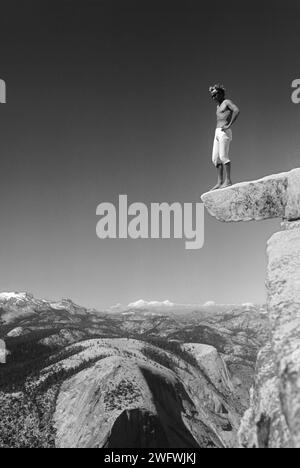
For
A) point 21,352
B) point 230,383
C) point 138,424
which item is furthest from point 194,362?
point 138,424

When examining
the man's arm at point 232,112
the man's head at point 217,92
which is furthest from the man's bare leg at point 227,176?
the man's head at point 217,92

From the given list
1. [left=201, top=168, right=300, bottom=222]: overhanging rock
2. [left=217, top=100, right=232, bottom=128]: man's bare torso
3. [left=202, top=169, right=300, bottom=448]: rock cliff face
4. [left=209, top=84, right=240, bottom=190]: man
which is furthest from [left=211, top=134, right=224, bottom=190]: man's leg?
[left=201, top=168, right=300, bottom=222]: overhanging rock

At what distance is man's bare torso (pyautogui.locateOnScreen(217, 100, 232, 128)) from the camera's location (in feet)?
40.1

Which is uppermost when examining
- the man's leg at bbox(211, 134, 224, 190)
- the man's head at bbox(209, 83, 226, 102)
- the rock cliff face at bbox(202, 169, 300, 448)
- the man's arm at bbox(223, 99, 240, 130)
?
the man's head at bbox(209, 83, 226, 102)

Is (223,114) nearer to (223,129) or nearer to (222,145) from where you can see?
(223,129)

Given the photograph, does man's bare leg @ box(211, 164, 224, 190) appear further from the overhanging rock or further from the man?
the overhanging rock

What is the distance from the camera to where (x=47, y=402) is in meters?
82.8

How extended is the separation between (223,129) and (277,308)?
7582 millimetres

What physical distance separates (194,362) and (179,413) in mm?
81782

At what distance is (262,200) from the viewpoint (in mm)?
10648

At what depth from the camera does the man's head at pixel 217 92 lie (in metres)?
12.5

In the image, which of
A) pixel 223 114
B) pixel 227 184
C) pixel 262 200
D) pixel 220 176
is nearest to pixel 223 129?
pixel 223 114

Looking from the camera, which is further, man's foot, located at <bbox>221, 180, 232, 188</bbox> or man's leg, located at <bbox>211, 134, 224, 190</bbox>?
man's leg, located at <bbox>211, 134, 224, 190</bbox>
